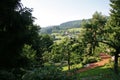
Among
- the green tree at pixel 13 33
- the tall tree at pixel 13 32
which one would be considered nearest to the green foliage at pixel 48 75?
the green tree at pixel 13 33

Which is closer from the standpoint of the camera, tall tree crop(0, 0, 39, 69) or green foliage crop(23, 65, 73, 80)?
green foliage crop(23, 65, 73, 80)

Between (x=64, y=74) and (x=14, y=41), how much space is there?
341 inches

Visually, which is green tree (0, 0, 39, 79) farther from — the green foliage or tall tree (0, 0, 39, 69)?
the green foliage

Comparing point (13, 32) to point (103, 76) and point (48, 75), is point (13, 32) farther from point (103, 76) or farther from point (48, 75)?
point (48, 75)

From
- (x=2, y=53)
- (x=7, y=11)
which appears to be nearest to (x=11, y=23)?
(x=7, y=11)

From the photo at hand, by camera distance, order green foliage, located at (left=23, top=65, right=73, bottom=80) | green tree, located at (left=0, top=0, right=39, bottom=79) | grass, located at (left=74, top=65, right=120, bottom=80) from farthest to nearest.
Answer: green tree, located at (left=0, top=0, right=39, bottom=79) → grass, located at (left=74, top=65, right=120, bottom=80) → green foliage, located at (left=23, top=65, right=73, bottom=80)

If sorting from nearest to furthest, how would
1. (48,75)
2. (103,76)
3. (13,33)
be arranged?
(48,75) → (103,76) → (13,33)

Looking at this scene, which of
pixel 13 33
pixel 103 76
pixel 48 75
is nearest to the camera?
pixel 48 75

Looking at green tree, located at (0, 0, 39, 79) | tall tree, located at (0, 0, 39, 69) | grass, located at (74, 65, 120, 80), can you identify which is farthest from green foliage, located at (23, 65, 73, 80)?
tall tree, located at (0, 0, 39, 69)

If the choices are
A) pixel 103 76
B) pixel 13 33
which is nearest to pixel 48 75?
pixel 103 76

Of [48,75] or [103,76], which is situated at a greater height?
[48,75]

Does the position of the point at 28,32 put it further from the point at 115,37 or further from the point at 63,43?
the point at 63,43

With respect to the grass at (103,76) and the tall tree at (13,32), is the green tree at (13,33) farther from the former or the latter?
the grass at (103,76)

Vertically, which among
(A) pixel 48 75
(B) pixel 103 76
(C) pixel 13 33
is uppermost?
(C) pixel 13 33
